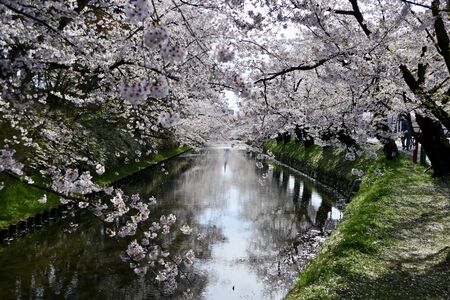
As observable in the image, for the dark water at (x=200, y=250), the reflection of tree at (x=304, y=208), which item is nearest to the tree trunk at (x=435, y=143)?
the dark water at (x=200, y=250)

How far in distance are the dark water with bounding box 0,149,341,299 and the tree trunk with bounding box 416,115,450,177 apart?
532cm

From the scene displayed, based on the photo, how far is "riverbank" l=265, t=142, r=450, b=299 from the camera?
23.8 ft

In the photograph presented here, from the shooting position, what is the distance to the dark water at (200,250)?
35.5 ft

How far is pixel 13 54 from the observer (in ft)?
17.1

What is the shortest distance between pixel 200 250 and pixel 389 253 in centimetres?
696

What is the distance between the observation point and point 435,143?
13594mm

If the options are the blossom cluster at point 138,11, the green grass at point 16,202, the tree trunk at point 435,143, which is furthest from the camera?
the green grass at point 16,202

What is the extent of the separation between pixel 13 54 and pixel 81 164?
15.0 m

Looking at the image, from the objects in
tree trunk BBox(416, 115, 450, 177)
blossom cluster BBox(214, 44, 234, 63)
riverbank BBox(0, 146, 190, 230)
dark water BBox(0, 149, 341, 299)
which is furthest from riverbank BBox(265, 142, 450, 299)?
riverbank BBox(0, 146, 190, 230)

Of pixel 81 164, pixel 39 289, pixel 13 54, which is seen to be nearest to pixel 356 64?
pixel 13 54

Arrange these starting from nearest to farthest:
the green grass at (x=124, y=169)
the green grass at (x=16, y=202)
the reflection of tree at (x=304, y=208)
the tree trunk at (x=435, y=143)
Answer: the tree trunk at (x=435, y=143) → the green grass at (x=16, y=202) → the reflection of tree at (x=304, y=208) → the green grass at (x=124, y=169)

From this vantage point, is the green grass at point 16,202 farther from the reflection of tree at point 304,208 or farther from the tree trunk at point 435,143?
the tree trunk at point 435,143

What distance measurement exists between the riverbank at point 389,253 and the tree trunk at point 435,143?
23.3 inches

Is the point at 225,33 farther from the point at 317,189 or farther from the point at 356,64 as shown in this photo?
the point at 317,189
